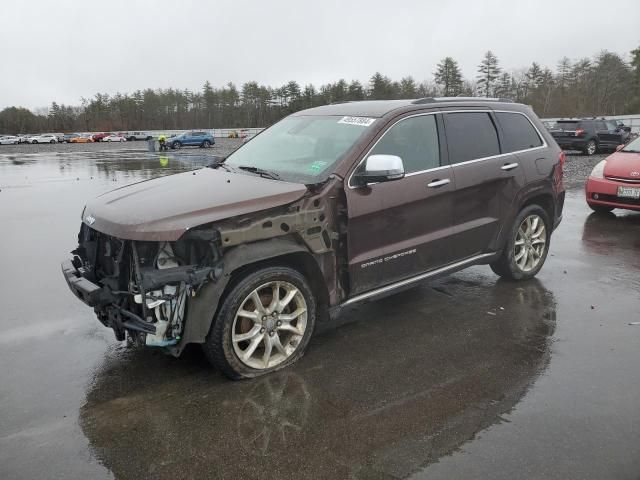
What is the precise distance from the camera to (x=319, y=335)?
15.0 ft

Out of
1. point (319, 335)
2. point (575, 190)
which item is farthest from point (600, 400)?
point (575, 190)

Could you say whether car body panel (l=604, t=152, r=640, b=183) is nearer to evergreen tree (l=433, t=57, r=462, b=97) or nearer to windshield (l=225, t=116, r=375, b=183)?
windshield (l=225, t=116, r=375, b=183)

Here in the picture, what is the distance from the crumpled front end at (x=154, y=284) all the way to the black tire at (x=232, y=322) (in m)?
0.22

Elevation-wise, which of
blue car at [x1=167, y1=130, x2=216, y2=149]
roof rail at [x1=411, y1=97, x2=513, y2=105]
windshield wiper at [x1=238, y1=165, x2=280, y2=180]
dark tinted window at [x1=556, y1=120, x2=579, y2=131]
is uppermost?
blue car at [x1=167, y1=130, x2=216, y2=149]

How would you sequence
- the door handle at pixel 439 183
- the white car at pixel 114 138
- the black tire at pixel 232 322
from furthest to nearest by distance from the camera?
the white car at pixel 114 138 < the door handle at pixel 439 183 < the black tire at pixel 232 322

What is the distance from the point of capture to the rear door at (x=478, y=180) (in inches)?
192

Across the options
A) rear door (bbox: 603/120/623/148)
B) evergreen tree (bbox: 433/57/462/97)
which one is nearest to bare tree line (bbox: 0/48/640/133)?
evergreen tree (bbox: 433/57/462/97)

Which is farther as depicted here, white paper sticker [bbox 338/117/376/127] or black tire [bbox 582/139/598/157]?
black tire [bbox 582/139/598/157]

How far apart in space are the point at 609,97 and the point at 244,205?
85044 mm

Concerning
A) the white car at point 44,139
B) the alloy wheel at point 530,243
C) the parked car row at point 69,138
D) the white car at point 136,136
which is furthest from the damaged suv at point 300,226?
the white car at point 136,136

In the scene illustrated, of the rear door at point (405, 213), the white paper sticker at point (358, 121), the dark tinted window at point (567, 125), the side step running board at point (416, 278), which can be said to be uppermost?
the dark tinted window at point (567, 125)

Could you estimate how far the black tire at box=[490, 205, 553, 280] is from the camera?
554 centimetres

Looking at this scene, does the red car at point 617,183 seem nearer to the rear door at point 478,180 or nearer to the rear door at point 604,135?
the rear door at point 478,180

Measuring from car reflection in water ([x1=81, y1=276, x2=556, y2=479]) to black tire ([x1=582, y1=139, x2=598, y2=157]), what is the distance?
832 inches
